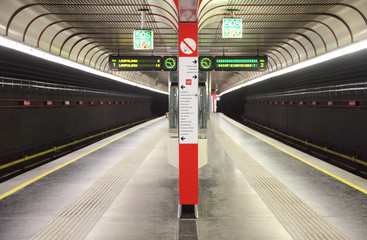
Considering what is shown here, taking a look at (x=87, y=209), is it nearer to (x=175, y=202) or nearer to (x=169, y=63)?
(x=175, y=202)

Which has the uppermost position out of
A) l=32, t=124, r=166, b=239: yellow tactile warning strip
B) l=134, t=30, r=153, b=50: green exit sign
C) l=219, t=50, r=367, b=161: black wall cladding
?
l=134, t=30, r=153, b=50: green exit sign

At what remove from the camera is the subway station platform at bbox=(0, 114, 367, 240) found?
4.16 metres

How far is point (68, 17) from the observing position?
975cm

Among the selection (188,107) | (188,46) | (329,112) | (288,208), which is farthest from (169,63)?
(288,208)

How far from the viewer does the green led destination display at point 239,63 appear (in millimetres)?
13820

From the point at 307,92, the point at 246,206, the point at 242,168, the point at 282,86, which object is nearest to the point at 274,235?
the point at 246,206

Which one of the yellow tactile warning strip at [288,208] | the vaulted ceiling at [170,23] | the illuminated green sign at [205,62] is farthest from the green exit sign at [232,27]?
the illuminated green sign at [205,62]

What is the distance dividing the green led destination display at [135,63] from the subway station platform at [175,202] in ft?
19.6

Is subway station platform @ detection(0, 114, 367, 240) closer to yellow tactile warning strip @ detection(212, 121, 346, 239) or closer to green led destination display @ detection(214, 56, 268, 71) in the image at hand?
yellow tactile warning strip @ detection(212, 121, 346, 239)

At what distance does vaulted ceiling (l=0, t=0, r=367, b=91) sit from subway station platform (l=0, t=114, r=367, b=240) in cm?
393

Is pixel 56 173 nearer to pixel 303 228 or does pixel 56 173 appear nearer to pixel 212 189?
pixel 212 189

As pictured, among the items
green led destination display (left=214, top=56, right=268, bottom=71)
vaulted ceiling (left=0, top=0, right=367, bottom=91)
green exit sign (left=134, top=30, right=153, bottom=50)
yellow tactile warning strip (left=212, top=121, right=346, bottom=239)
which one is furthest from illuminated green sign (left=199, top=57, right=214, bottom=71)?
yellow tactile warning strip (left=212, top=121, right=346, bottom=239)

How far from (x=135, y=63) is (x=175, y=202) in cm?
951

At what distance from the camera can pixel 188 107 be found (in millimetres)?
4613
